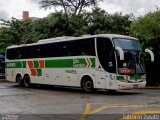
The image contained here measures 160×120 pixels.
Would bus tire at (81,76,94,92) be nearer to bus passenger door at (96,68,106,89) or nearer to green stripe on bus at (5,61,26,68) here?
bus passenger door at (96,68,106,89)

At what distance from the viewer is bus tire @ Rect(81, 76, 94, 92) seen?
844 inches

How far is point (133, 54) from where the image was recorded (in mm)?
20562

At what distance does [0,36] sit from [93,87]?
979 inches

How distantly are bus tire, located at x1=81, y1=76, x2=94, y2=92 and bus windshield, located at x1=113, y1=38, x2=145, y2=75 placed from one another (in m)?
2.24

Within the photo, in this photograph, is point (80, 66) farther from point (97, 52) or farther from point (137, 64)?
point (137, 64)

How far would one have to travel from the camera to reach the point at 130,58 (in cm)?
2033

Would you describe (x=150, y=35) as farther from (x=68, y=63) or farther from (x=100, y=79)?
(x=100, y=79)

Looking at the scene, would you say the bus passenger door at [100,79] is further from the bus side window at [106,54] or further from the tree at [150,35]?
the tree at [150,35]

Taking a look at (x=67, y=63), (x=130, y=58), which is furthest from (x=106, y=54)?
(x=67, y=63)

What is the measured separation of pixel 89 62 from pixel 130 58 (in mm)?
2348

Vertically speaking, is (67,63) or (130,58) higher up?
(130,58)

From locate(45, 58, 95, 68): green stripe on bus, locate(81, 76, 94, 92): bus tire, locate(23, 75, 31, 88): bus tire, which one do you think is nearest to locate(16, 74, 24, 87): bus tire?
locate(23, 75, 31, 88): bus tire

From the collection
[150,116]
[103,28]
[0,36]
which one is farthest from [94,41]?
[0,36]

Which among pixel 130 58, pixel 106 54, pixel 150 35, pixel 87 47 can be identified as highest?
pixel 150 35
